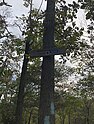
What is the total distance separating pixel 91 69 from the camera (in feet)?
81.5

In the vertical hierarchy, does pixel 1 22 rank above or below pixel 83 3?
above

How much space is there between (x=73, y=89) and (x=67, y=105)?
5.05m

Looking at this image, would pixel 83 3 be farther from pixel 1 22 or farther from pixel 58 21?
pixel 1 22

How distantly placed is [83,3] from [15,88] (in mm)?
25270

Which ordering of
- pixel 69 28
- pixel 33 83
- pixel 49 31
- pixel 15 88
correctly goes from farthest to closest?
1. pixel 15 88
2. pixel 33 83
3. pixel 69 28
4. pixel 49 31

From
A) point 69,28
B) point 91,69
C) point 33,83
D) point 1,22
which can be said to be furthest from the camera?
point 33,83

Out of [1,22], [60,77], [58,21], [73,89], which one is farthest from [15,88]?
[58,21]

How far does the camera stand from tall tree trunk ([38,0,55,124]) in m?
7.25

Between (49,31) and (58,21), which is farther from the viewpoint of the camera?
(58,21)

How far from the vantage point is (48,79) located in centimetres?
762

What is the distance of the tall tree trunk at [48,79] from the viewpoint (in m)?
7.25

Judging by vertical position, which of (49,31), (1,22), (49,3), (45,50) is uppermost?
(1,22)

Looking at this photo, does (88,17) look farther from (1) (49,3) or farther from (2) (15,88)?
(2) (15,88)

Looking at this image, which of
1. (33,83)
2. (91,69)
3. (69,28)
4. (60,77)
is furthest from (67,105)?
(69,28)
